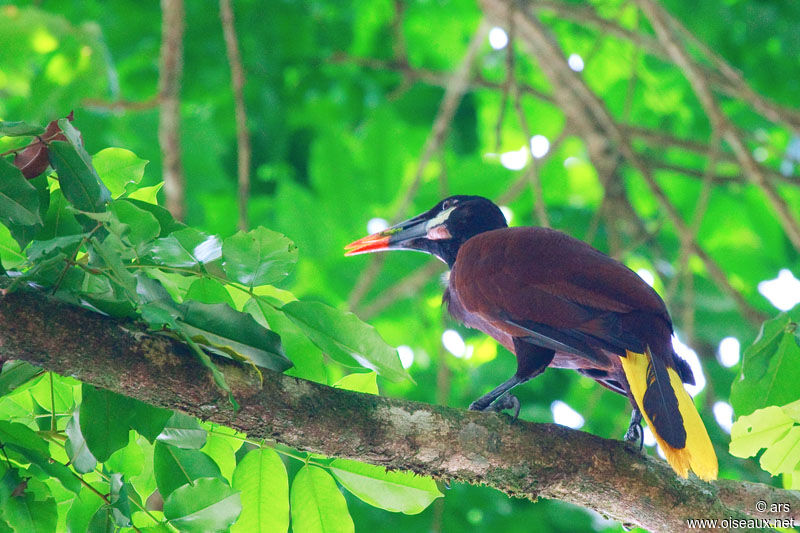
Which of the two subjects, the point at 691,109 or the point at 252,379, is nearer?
the point at 252,379

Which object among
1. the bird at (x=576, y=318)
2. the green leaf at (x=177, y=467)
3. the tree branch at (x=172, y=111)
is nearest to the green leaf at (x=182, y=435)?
the green leaf at (x=177, y=467)

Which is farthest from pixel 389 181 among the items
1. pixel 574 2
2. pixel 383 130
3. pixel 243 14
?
pixel 574 2

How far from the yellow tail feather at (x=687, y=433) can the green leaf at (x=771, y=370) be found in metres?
0.15

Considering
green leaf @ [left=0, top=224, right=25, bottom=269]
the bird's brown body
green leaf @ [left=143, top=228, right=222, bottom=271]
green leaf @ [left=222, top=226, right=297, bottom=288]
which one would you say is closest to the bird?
the bird's brown body

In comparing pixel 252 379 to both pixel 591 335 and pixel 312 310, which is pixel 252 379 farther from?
pixel 591 335

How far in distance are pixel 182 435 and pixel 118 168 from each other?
65cm

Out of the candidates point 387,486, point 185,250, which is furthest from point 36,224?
point 387,486

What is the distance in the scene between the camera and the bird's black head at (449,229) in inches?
146

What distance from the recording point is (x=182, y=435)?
1808 mm

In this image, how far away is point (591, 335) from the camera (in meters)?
2.60

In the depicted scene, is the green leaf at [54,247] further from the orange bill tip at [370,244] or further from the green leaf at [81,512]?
the orange bill tip at [370,244]

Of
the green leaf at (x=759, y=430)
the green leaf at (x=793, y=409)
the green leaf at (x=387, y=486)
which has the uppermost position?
the green leaf at (x=793, y=409)

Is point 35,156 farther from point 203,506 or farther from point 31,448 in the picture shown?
point 203,506

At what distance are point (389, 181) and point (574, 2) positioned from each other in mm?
2222
